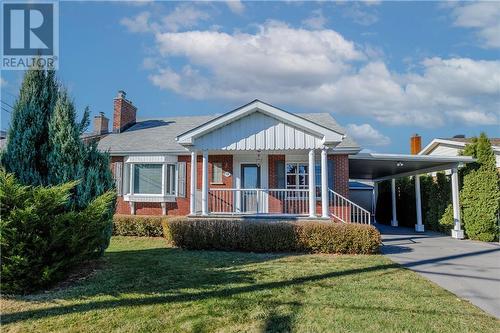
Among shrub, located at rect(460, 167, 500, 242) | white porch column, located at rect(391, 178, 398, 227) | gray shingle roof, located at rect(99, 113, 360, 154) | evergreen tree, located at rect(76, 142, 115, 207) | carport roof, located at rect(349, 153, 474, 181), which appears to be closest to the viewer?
evergreen tree, located at rect(76, 142, 115, 207)

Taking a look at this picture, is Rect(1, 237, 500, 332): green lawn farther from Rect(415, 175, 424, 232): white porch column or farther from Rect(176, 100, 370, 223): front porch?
Rect(415, 175, 424, 232): white porch column

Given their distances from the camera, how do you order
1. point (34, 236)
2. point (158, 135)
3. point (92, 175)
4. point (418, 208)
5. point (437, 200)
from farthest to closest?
point (158, 135) → point (418, 208) → point (437, 200) → point (92, 175) → point (34, 236)

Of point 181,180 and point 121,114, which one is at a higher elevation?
point 121,114

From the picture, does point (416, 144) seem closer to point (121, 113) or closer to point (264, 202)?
point (264, 202)

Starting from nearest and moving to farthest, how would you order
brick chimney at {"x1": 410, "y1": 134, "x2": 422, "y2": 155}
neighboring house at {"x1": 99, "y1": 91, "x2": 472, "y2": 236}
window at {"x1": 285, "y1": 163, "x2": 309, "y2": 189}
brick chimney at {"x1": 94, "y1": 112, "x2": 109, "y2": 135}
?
neighboring house at {"x1": 99, "y1": 91, "x2": 472, "y2": 236} < window at {"x1": 285, "y1": 163, "x2": 309, "y2": 189} < brick chimney at {"x1": 94, "y1": 112, "x2": 109, "y2": 135} < brick chimney at {"x1": 410, "y1": 134, "x2": 422, "y2": 155}

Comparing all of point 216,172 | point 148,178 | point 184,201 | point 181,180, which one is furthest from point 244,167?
point 148,178

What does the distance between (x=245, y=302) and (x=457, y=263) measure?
6.61 m

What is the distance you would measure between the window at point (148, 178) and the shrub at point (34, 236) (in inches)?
362

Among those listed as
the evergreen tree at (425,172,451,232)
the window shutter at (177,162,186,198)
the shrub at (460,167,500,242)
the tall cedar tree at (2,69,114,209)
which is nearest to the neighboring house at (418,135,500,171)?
the evergreen tree at (425,172,451,232)

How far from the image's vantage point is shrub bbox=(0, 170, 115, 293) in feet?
17.9

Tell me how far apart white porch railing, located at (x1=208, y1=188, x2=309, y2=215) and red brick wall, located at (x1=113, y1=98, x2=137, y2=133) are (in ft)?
24.8

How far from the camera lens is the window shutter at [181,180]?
51.3 feet

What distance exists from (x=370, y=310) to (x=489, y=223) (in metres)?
10.9

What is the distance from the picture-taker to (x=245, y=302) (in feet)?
17.6
